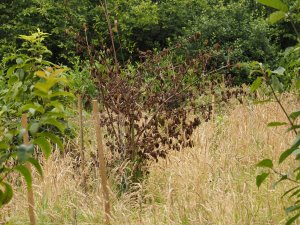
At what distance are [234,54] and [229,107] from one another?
297cm

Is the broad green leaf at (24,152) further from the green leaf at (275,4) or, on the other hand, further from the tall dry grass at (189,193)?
the tall dry grass at (189,193)

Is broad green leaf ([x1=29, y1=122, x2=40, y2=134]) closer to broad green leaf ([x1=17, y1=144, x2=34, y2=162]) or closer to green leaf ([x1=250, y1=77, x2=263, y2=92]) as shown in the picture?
broad green leaf ([x1=17, y1=144, x2=34, y2=162])

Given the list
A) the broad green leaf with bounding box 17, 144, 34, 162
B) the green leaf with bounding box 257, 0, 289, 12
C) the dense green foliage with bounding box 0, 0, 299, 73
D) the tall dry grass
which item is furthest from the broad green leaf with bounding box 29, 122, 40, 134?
the dense green foliage with bounding box 0, 0, 299, 73

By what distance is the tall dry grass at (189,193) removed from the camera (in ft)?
13.2

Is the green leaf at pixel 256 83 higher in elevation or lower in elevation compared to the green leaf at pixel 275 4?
lower

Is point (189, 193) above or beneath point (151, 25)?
beneath

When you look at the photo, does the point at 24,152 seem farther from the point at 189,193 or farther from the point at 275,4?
the point at 189,193

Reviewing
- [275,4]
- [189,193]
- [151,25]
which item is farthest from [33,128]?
[151,25]

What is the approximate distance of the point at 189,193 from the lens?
14.4 feet

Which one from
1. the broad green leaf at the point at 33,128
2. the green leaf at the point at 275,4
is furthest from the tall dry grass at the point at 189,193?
the green leaf at the point at 275,4

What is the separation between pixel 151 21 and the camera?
12.8 m

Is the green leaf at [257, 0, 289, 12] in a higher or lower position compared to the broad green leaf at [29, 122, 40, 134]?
higher

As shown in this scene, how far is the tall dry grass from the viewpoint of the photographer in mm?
4020

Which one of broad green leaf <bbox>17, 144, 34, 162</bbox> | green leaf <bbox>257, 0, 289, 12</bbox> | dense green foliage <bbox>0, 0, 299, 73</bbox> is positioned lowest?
broad green leaf <bbox>17, 144, 34, 162</bbox>
